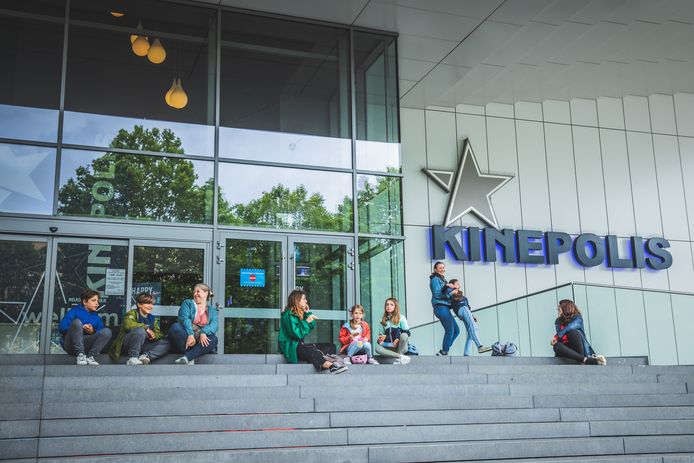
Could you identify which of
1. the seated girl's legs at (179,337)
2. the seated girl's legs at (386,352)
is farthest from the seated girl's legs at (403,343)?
the seated girl's legs at (179,337)

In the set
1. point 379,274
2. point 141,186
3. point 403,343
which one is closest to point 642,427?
point 403,343

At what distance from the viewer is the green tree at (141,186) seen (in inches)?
483

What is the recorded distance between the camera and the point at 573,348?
11.7 metres

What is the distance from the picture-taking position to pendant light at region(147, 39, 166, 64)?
13.3 m

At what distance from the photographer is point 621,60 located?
1656cm

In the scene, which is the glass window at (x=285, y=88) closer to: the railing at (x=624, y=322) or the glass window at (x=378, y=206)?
the glass window at (x=378, y=206)

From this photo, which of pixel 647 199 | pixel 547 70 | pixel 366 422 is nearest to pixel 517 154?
pixel 547 70

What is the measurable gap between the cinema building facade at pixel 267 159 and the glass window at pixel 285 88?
36 mm

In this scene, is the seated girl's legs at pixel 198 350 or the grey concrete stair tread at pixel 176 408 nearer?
the grey concrete stair tread at pixel 176 408

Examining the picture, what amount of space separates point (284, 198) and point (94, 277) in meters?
3.45

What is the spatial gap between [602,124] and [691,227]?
3.38m

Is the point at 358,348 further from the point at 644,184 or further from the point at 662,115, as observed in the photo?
the point at 662,115

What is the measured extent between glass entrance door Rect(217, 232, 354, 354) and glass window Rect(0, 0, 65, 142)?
11.4ft

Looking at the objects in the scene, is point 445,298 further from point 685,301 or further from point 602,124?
point 602,124
